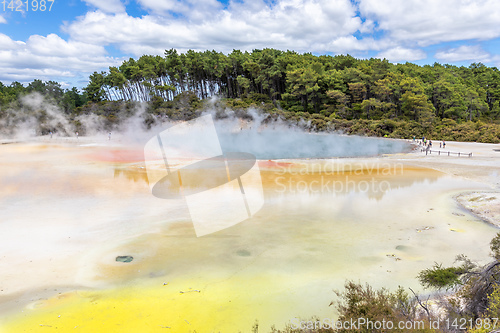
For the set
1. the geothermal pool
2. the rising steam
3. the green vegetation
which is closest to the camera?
the green vegetation

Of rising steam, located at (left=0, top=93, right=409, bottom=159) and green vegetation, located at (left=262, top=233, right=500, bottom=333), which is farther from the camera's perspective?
rising steam, located at (left=0, top=93, right=409, bottom=159)

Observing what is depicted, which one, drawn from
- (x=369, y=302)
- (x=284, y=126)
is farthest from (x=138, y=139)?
(x=369, y=302)

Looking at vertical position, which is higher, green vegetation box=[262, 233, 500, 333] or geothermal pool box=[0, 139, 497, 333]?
green vegetation box=[262, 233, 500, 333]

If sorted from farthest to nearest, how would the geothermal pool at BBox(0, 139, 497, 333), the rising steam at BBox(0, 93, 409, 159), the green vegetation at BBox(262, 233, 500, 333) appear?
1. the rising steam at BBox(0, 93, 409, 159)
2. the geothermal pool at BBox(0, 139, 497, 333)
3. the green vegetation at BBox(262, 233, 500, 333)

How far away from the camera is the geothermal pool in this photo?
7.67 meters

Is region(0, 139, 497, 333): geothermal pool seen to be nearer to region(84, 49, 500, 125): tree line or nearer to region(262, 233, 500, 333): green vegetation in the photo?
region(262, 233, 500, 333): green vegetation

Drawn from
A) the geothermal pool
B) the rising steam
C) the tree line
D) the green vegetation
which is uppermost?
the tree line

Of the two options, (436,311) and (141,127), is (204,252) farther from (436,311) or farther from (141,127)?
(141,127)

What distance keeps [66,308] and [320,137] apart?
41.0 meters

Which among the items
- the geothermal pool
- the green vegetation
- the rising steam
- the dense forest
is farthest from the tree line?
the green vegetation

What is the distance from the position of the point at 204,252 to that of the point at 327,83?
1883 inches

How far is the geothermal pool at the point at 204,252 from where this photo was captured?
767 cm

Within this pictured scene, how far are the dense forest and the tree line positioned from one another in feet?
0.52

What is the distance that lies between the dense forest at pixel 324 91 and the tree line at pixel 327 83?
159 mm
